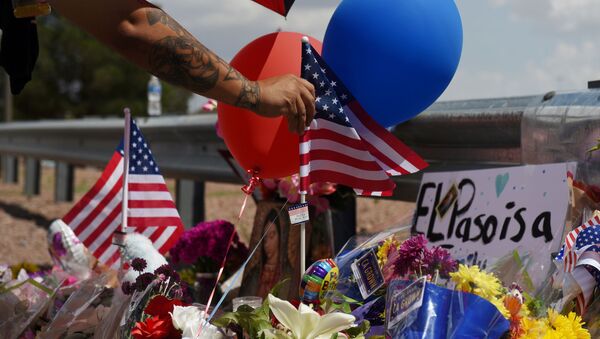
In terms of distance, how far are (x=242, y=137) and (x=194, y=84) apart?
748mm

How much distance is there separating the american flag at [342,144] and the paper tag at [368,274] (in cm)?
28

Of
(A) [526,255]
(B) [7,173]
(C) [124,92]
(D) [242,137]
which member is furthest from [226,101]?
(C) [124,92]

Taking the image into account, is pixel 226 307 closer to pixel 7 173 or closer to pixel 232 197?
pixel 232 197

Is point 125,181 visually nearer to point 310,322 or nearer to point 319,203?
point 319,203

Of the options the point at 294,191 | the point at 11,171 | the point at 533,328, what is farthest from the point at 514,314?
the point at 11,171

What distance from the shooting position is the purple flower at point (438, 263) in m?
2.77

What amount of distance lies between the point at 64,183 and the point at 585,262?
10.4m

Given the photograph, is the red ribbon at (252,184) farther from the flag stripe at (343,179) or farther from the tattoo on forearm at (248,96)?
the tattoo on forearm at (248,96)

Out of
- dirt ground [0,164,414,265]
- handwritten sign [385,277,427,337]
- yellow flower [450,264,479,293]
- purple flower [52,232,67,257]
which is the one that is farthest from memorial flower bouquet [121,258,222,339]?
purple flower [52,232,67,257]

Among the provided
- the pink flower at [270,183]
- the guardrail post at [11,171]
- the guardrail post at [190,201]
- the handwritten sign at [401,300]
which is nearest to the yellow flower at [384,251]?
the handwritten sign at [401,300]

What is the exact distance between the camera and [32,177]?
543 inches

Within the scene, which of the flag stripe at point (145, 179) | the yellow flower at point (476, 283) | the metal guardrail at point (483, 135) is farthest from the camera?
the flag stripe at point (145, 179)

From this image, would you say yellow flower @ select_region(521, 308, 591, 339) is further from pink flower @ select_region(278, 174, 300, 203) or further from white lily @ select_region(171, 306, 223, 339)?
pink flower @ select_region(278, 174, 300, 203)

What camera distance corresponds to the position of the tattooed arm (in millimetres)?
2545
